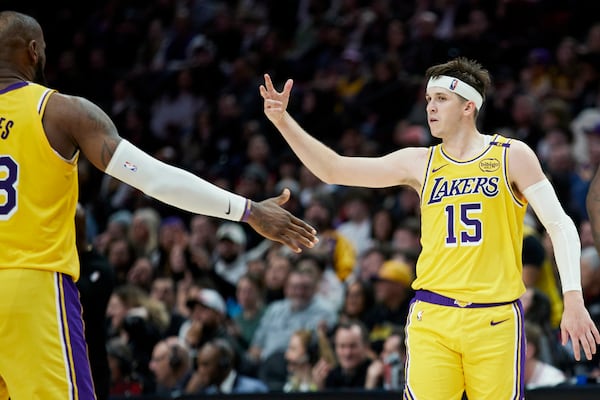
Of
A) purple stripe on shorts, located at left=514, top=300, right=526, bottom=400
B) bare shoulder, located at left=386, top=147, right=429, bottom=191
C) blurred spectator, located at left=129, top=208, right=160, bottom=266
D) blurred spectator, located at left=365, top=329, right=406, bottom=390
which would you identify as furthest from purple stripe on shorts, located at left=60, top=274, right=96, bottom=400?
blurred spectator, located at left=129, top=208, right=160, bottom=266

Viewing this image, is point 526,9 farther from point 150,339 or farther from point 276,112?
point 276,112

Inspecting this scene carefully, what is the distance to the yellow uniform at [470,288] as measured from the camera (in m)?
4.95

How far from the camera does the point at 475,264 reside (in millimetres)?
5035

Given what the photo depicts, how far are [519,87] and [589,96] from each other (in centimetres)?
86

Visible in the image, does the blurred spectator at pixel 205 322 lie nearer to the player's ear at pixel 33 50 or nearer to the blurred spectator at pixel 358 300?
the blurred spectator at pixel 358 300

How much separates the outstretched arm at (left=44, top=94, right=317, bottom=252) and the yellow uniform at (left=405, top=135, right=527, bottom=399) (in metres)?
1.07

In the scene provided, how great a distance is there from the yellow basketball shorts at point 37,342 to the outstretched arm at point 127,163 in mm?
526

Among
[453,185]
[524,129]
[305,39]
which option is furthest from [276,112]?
[305,39]

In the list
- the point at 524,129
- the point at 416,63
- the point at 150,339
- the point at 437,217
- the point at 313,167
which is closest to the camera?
the point at 437,217

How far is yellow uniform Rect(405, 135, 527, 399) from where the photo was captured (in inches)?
195

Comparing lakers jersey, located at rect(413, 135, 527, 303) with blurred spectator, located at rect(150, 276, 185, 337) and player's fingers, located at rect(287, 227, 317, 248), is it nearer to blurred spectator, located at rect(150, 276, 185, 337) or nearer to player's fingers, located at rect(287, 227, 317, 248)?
player's fingers, located at rect(287, 227, 317, 248)

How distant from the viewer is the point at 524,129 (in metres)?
11.0

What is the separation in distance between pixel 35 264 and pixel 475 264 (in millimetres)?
2118

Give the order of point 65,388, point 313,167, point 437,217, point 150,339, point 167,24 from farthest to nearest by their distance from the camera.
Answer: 1. point 167,24
2. point 150,339
3. point 313,167
4. point 437,217
5. point 65,388
